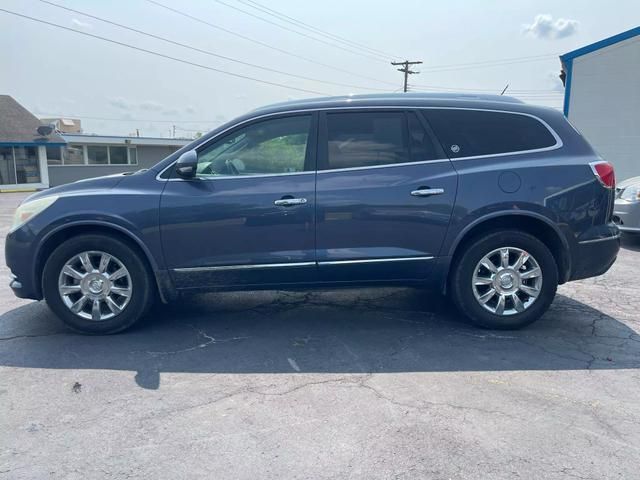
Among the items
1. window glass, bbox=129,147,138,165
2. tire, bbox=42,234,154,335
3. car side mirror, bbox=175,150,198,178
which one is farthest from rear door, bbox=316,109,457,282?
window glass, bbox=129,147,138,165

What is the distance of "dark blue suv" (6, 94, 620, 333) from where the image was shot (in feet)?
14.6

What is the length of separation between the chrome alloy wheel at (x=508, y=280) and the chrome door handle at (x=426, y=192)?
2.35ft

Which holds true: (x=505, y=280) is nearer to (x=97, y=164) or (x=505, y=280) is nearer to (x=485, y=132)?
(x=485, y=132)

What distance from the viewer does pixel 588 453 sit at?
9.28ft

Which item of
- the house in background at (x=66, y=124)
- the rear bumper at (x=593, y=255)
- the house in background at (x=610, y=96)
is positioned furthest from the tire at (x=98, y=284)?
the house in background at (x=66, y=124)

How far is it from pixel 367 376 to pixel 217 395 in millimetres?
1074

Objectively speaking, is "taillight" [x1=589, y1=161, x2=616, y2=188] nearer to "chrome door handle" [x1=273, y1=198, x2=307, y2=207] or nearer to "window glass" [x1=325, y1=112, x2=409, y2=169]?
"window glass" [x1=325, y1=112, x2=409, y2=169]

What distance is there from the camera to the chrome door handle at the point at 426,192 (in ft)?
14.6

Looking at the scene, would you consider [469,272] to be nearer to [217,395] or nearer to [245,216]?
[245,216]

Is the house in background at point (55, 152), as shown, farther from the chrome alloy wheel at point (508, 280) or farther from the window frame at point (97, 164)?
the chrome alloy wheel at point (508, 280)

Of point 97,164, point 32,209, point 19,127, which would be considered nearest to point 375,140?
point 32,209

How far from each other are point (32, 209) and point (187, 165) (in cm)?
145

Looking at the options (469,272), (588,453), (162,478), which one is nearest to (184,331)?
(162,478)

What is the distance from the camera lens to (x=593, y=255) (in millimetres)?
4586
